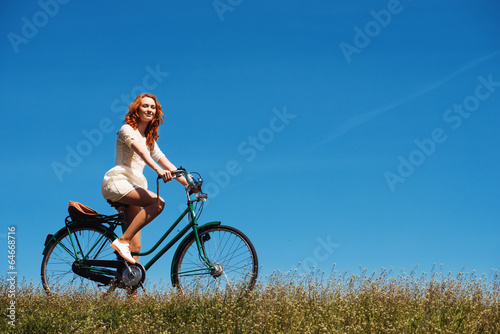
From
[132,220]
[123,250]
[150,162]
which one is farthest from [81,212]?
[150,162]

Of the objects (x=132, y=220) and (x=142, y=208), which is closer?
(x=142, y=208)

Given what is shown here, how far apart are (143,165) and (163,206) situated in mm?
826

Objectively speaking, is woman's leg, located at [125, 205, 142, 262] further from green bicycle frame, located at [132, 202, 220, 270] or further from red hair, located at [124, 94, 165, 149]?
red hair, located at [124, 94, 165, 149]

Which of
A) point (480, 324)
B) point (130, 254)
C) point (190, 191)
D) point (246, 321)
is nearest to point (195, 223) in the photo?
point (190, 191)

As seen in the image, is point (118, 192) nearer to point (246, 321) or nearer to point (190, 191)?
point (190, 191)

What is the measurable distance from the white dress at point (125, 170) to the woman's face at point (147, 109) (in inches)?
12.5

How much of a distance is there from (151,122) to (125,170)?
3.32 ft

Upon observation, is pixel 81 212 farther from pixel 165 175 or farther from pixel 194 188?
pixel 194 188

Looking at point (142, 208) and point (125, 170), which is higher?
point (125, 170)

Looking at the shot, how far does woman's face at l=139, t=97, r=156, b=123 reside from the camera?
8.50 m

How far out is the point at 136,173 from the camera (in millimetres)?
8312

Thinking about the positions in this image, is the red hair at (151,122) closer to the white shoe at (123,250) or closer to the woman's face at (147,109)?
the woman's face at (147,109)

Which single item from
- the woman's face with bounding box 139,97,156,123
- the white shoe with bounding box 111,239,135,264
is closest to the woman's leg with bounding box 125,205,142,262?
the white shoe with bounding box 111,239,135,264

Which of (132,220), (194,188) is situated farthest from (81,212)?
(194,188)
